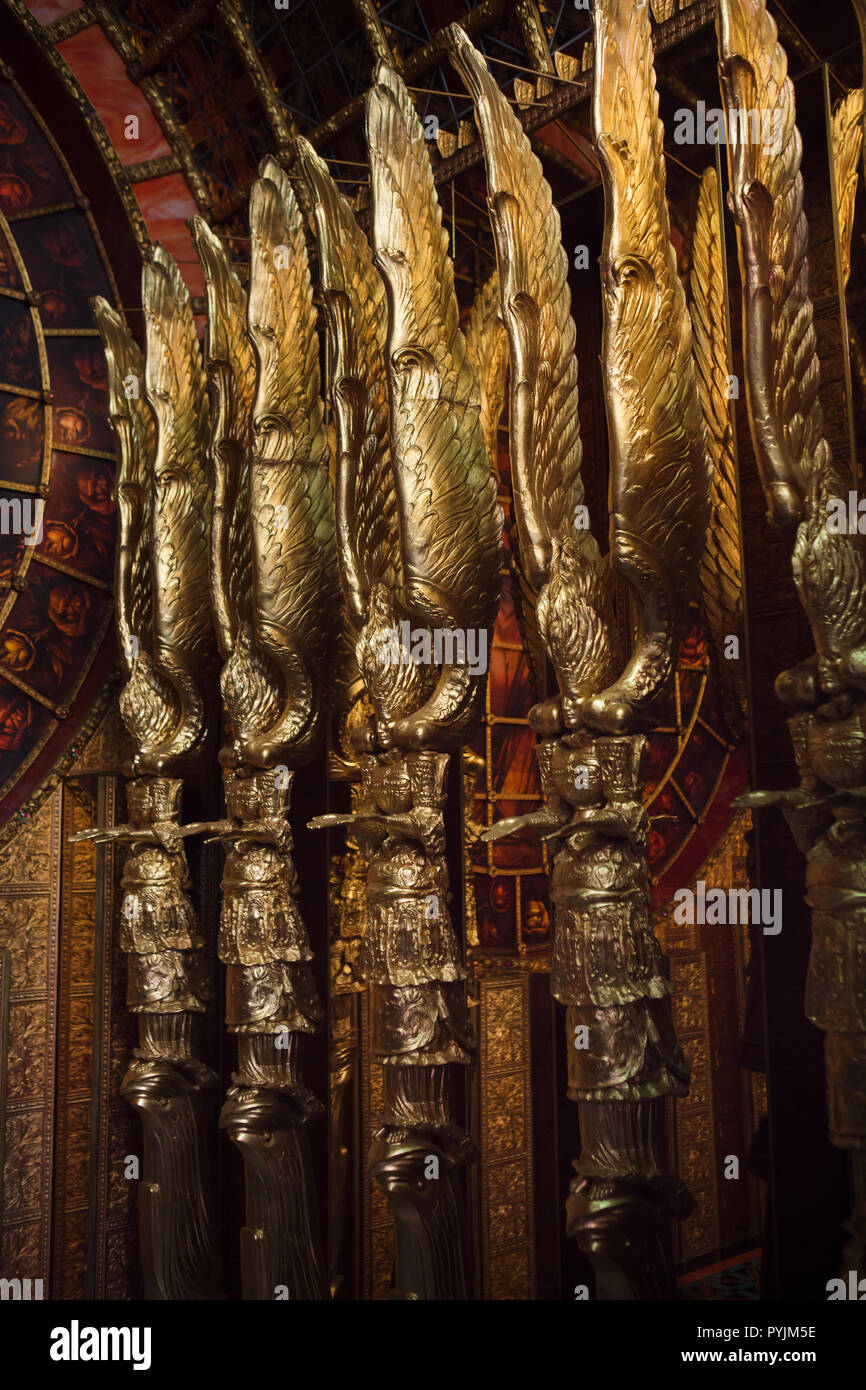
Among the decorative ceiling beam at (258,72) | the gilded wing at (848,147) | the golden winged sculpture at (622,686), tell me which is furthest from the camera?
the decorative ceiling beam at (258,72)

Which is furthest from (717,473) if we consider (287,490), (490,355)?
(287,490)

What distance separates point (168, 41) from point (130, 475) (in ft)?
Result: 7.74

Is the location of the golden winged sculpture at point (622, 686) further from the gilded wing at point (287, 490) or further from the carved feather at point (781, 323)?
the gilded wing at point (287, 490)

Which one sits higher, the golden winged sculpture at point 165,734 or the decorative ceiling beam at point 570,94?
the decorative ceiling beam at point 570,94

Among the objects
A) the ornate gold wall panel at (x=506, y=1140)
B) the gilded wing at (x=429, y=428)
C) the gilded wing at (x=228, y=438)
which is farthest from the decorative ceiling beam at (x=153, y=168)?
the ornate gold wall panel at (x=506, y=1140)

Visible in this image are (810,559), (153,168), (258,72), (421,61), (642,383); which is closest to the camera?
(810,559)

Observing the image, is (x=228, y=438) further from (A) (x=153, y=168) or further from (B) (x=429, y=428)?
(A) (x=153, y=168)

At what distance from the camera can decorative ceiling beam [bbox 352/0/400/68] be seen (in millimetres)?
5566

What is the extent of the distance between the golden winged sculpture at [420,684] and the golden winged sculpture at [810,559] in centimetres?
105

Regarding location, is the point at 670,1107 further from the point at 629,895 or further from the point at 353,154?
the point at 353,154

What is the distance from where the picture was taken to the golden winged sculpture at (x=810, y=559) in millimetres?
2840

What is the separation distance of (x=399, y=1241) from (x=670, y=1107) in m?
1.06

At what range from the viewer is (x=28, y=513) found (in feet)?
18.9

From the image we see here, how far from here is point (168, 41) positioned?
20.3 feet
